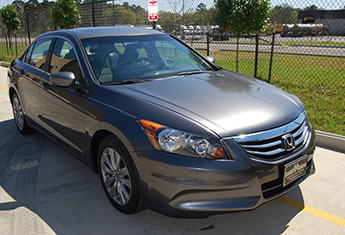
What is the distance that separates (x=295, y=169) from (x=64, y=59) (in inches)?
113

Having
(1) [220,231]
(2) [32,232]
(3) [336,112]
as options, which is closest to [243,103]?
(1) [220,231]

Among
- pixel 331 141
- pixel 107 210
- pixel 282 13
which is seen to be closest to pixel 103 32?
pixel 107 210

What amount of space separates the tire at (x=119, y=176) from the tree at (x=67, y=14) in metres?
12.4

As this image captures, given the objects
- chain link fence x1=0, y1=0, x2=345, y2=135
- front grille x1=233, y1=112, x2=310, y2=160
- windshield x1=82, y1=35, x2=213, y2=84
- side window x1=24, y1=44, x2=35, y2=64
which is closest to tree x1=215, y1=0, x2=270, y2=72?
chain link fence x1=0, y1=0, x2=345, y2=135

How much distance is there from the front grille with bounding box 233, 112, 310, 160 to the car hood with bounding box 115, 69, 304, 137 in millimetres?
56

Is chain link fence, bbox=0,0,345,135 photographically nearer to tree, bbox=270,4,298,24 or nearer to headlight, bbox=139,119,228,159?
tree, bbox=270,4,298,24

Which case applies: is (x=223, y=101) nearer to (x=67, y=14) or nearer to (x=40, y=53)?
(x=40, y=53)

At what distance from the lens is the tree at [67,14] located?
14164 millimetres

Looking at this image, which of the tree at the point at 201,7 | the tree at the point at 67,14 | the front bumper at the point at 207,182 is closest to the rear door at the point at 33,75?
the front bumper at the point at 207,182

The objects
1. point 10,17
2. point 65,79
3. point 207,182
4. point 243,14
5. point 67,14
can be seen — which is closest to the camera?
point 207,182

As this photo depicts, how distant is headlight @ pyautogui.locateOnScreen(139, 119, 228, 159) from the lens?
248cm

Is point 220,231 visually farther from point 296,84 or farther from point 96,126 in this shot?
point 296,84

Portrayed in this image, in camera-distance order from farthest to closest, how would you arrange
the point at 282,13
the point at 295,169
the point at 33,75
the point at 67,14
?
the point at 67,14 < the point at 282,13 < the point at 33,75 < the point at 295,169

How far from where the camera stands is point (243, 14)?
7.52 metres
